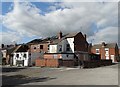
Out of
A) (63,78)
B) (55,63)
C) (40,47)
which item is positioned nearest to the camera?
(63,78)

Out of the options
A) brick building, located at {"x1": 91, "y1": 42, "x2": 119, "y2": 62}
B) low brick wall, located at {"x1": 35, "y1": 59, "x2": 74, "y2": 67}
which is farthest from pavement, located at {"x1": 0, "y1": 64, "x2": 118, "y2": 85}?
brick building, located at {"x1": 91, "y1": 42, "x2": 119, "y2": 62}

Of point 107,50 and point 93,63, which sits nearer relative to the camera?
point 93,63

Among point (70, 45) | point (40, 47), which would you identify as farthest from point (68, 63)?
point (40, 47)

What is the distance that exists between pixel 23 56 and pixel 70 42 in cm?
1302

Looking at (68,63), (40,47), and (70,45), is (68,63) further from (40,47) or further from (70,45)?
(40,47)

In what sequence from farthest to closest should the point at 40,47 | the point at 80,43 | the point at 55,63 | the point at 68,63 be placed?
the point at 40,47 < the point at 80,43 < the point at 68,63 < the point at 55,63

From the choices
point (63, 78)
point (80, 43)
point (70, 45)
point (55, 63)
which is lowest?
point (63, 78)

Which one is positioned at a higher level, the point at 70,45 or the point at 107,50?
the point at 70,45

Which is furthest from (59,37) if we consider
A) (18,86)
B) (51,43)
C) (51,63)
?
(18,86)

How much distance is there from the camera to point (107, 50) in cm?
9156

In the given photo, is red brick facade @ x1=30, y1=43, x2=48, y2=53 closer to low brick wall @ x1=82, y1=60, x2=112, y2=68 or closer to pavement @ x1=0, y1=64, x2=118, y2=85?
low brick wall @ x1=82, y1=60, x2=112, y2=68

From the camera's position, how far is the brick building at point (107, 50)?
89.6 m

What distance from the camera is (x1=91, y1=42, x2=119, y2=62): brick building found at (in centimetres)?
8957

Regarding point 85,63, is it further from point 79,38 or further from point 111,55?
point 111,55
